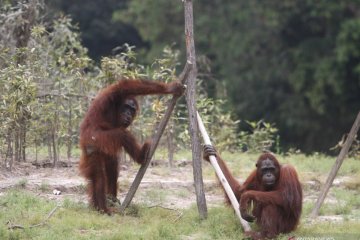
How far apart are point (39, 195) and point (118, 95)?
1.43 metres

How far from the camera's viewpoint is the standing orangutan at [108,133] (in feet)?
28.9

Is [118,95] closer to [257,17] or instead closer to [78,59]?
[78,59]

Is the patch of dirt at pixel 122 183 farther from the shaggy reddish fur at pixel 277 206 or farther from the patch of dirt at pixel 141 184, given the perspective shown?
the shaggy reddish fur at pixel 277 206

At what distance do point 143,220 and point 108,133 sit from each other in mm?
922

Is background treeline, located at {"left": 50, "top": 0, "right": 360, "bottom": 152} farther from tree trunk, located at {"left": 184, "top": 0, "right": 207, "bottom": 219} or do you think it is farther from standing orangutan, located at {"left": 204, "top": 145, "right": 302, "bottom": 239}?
standing orangutan, located at {"left": 204, "top": 145, "right": 302, "bottom": 239}

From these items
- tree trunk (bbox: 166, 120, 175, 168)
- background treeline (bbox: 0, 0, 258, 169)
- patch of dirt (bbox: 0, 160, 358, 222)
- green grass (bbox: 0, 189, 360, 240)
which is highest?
background treeline (bbox: 0, 0, 258, 169)

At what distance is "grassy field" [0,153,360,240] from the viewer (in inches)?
319

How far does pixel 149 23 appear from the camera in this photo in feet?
81.3

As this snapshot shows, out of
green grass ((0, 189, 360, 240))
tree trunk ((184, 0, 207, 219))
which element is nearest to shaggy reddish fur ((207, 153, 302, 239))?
green grass ((0, 189, 360, 240))

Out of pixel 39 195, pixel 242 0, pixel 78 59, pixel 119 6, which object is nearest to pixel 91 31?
pixel 119 6

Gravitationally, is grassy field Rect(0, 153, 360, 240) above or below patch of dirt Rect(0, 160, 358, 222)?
below

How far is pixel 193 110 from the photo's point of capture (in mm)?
8969

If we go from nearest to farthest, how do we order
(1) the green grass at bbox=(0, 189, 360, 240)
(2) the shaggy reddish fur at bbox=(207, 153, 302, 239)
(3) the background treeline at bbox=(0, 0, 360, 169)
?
(1) the green grass at bbox=(0, 189, 360, 240) < (2) the shaggy reddish fur at bbox=(207, 153, 302, 239) < (3) the background treeline at bbox=(0, 0, 360, 169)

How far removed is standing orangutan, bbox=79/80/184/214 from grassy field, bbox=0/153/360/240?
0.31 metres
